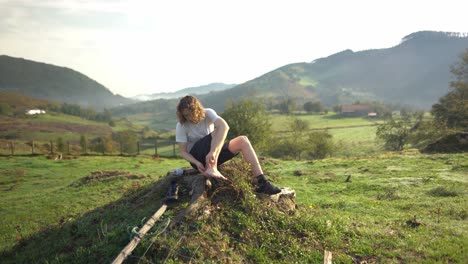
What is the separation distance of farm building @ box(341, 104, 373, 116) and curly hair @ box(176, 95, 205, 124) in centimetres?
13661

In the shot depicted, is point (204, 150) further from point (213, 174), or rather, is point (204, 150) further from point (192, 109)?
point (192, 109)

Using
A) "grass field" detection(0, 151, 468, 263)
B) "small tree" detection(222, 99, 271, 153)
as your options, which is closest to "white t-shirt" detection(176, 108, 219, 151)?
"grass field" detection(0, 151, 468, 263)

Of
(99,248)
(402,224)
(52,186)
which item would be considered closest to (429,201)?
(402,224)

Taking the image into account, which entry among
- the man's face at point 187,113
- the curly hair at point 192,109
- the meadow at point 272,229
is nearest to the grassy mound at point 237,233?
the meadow at point 272,229

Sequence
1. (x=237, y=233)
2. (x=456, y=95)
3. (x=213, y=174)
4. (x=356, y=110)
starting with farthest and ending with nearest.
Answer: (x=356, y=110), (x=456, y=95), (x=213, y=174), (x=237, y=233)

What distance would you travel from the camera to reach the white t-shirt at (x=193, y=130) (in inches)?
302

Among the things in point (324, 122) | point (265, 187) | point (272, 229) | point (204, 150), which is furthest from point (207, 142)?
point (324, 122)

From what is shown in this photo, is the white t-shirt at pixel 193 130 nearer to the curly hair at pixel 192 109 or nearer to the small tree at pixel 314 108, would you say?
the curly hair at pixel 192 109

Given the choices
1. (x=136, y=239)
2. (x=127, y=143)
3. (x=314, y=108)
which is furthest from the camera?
(x=314, y=108)

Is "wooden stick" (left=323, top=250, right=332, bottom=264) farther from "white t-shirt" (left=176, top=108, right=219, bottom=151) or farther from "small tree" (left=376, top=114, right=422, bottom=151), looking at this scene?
"small tree" (left=376, top=114, right=422, bottom=151)

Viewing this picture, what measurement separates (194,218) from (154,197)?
6.46 feet

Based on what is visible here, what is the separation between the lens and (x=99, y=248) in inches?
242

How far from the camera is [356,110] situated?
145 metres

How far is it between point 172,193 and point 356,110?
149m
